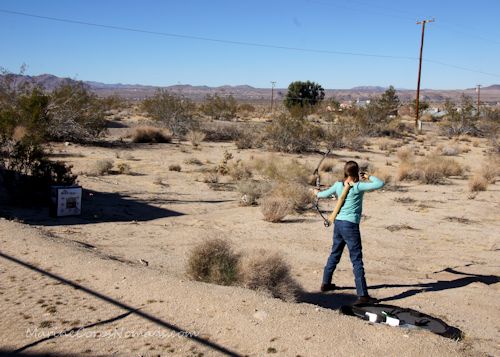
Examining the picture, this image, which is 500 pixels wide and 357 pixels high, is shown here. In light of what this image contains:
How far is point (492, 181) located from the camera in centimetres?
2217

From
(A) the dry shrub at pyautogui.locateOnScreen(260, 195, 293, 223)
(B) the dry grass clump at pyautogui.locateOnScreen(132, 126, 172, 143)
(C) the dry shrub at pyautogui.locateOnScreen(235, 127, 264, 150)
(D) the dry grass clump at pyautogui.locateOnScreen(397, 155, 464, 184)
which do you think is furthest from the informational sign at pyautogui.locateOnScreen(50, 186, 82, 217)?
(B) the dry grass clump at pyautogui.locateOnScreen(132, 126, 172, 143)

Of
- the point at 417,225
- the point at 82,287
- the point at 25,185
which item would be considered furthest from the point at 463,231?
the point at 25,185

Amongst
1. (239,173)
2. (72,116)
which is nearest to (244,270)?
(239,173)

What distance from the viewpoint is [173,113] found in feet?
126

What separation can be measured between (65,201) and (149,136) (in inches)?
803

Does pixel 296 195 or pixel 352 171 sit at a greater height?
pixel 352 171

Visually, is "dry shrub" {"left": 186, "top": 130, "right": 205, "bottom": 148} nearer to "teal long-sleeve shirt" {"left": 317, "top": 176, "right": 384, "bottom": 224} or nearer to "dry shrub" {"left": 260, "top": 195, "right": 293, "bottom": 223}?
"dry shrub" {"left": 260, "top": 195, "right": 293, "bottom": 223}

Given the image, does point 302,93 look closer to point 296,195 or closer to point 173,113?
point 173,113

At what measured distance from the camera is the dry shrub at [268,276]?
24.6 ft

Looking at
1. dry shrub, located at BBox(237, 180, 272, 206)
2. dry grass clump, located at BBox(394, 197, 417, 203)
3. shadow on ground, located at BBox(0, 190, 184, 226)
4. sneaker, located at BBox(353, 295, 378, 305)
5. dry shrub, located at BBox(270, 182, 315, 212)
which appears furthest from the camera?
dry grass clump, located at BBox(394, 197, 417, 203)

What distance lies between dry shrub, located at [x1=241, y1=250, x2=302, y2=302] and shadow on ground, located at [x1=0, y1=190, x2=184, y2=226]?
577 centimetres

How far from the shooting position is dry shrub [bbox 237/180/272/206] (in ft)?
52.1

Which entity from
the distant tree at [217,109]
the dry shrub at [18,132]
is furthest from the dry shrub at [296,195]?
the distant tree at [217,109]

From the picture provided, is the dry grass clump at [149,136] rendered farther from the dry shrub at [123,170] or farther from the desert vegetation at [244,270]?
the desert vegetation at [244,270]
